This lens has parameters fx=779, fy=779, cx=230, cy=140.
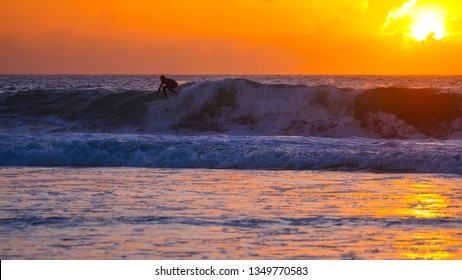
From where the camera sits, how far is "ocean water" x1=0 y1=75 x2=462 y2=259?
8727mm

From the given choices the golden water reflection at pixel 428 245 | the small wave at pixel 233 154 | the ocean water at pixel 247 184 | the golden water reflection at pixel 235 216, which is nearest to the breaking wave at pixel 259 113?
the ocean water at pixel 247 184

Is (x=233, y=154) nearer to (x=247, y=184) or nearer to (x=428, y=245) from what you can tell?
(x=247, y=184)

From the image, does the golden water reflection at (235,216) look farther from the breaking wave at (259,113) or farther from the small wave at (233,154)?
the breaking wave at (259,113)

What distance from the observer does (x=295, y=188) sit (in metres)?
12.9

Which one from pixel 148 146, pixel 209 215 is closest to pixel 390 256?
pixel 209 215

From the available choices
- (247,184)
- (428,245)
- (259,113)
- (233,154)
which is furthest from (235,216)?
(259,113)

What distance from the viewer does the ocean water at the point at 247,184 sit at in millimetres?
8727

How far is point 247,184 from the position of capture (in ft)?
44.5

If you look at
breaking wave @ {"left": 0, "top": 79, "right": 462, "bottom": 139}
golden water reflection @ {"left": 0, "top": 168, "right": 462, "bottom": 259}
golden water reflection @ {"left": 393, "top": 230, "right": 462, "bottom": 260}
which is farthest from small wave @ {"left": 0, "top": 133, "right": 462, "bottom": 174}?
golden water reflection @ {"left": 393, "top": 230, "right": 462, "bottom": 260}

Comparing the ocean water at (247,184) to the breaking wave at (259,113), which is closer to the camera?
the ocean water at (247,184)

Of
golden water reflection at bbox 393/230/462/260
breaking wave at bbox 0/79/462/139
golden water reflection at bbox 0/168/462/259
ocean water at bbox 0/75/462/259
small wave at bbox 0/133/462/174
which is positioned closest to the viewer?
golden water reflection at bbox 393/230/462/260

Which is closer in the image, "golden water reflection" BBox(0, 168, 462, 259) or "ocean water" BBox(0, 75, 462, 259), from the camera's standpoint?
"golden water reflection" BBox(0, 168, 462, 259)

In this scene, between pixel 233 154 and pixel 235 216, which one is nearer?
pixel 235 216

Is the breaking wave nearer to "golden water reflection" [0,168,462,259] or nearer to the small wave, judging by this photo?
the small wave
